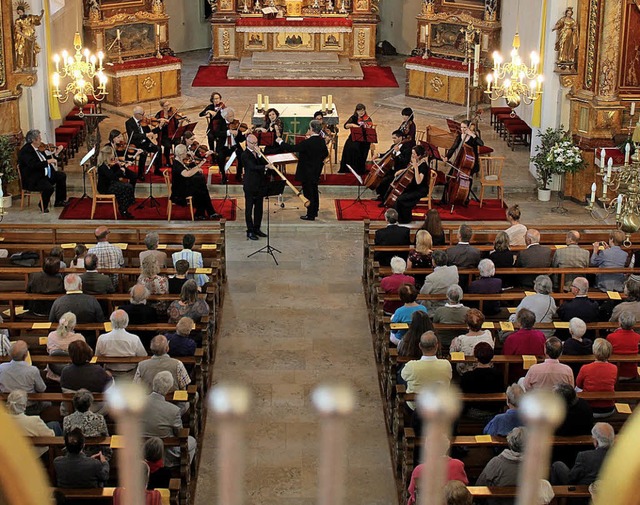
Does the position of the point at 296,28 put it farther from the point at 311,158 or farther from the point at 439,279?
the point at 439,279

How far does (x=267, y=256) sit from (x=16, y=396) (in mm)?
7500

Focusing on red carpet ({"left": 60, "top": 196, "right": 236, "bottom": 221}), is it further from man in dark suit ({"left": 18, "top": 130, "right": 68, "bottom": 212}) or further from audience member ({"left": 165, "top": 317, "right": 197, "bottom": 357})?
audience member ({"left": 165, "top": 317, "right": 197, "bottom": 357})

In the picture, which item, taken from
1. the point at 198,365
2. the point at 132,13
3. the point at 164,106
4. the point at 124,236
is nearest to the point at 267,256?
the point at 124,236

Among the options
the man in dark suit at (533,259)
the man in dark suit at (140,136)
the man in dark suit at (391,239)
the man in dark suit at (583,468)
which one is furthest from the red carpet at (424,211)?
the man in dark suit at (583,468)

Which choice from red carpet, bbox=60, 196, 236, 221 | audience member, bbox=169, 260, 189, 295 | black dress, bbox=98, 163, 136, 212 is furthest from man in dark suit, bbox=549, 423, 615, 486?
black dress, bbox=98, 163, 136, 212

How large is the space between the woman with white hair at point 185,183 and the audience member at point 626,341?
25.3ft

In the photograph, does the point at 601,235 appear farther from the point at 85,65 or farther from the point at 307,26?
the point at 307,26

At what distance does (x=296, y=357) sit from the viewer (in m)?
11.5

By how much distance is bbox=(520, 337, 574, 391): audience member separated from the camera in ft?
27.2

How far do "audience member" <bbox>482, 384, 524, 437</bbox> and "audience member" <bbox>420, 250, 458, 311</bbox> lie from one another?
296cm

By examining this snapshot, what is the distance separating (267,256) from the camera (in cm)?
1473

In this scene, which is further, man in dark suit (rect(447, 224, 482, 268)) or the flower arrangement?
the flower arrangement

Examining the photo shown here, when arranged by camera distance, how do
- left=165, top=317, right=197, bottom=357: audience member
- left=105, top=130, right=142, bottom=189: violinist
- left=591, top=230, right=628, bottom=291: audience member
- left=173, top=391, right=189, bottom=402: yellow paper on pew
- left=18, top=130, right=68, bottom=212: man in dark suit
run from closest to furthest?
left=173, top=391, right=189, bottom=402: yellow paper on pew → left=165, top=317, right=197, bottom=357: audience member → left=591, top=230, right=628, bottom=291: audience member → left=18, top=130, right=68, bottom=212: man in dark suit → left=105, top=130, right=142, bottom=189: violinist

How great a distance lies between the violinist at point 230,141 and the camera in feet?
54.9
